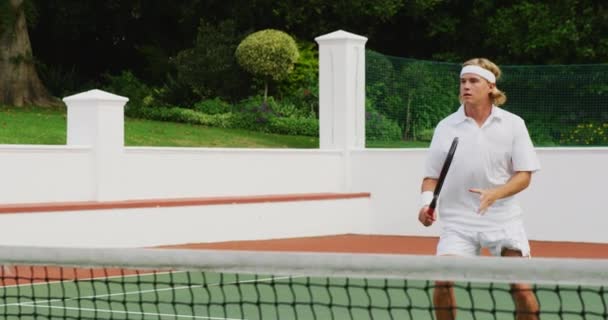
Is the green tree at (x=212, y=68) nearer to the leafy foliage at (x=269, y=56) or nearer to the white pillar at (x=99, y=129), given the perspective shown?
the leafy foliage at (x=269, y=56)

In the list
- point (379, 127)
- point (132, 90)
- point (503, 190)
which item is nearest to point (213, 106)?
point (132, 90)

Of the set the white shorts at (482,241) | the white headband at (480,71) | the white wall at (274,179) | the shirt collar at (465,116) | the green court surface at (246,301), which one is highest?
the white headband at (480,71)

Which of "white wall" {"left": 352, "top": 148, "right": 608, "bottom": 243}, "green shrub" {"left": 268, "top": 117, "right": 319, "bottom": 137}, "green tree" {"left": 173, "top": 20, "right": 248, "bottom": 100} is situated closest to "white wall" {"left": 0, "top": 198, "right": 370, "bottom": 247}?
"white wall" {"left": 352, "top": 148, "right": 608, "bottom": 243}

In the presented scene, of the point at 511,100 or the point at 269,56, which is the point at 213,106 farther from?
the point at 511,100

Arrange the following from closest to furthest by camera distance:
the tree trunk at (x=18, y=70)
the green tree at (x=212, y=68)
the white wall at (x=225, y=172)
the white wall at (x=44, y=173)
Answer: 1. the white wall at (x=44, y=173)
2. the white wall at (x=225, y=172)
3. the tree trunk at (x=18, y=70)
4. the green tree at (x=212, y=68)

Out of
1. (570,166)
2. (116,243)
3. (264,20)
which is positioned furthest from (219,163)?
(264,20)

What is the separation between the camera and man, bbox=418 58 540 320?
24.2 ft

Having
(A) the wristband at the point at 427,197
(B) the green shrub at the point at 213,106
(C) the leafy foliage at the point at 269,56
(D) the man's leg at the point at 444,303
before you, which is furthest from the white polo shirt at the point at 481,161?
(C) the leafy foliage at the point at 269,56

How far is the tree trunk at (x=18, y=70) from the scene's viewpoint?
2786 cm

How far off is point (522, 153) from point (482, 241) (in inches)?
19.3

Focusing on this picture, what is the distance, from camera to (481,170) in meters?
7.41

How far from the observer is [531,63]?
2875 cm

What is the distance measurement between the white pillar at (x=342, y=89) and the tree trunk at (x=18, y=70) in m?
10.2

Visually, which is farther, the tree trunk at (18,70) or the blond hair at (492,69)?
the tree trunk at (18,70)
